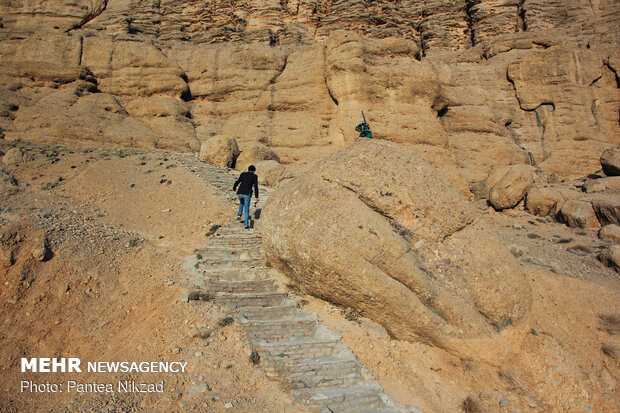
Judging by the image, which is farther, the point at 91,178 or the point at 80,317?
the point at 91,178

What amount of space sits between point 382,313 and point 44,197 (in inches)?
364

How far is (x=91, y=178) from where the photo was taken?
38.4 ft

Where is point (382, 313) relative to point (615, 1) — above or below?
below

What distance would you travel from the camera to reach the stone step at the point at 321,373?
487cm

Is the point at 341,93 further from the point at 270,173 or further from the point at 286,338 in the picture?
the point at 286,338

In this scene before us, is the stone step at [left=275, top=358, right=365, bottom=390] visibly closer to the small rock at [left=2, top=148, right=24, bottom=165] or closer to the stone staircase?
the stone staircase

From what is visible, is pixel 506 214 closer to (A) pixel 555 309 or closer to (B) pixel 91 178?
(A) pixel 555 309

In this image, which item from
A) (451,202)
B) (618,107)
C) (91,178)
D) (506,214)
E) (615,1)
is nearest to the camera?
(451,202)

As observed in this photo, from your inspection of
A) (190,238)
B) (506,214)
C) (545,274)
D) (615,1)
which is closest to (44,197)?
(190,238)

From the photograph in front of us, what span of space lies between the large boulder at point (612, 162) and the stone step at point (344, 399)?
1780cm

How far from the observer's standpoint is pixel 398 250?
6.09 metres

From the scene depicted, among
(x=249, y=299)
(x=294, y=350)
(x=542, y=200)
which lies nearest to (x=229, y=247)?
(x=249, y=299)

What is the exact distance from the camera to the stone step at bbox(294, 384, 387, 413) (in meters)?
4.57

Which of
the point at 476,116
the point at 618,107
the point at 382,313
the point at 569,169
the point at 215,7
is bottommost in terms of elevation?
the point at 382,313
